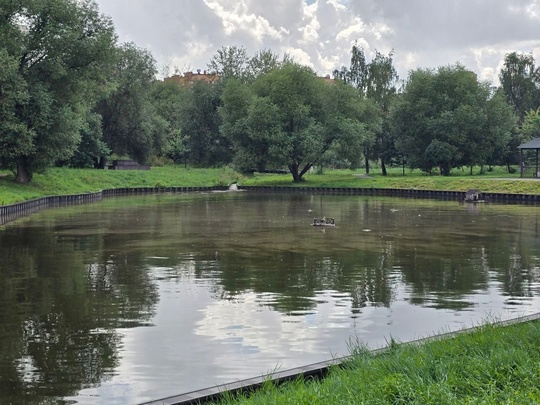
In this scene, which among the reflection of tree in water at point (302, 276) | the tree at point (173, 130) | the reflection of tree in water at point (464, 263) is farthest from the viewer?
the tree at point (173, 130)

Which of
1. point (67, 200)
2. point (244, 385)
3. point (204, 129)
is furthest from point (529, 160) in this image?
point (244, 385)

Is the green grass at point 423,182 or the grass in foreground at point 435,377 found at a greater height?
the green grass at point 423,182

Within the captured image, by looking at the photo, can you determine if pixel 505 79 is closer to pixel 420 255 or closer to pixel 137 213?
pixel 137 213

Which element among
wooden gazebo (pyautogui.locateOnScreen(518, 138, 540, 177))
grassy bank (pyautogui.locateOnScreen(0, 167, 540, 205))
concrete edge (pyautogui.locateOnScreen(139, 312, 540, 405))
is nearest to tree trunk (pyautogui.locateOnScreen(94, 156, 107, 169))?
grassy bank (pyautogui.locateOnScreen(0, 167, 540, 205))

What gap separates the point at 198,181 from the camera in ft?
266

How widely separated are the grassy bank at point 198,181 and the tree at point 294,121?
370 cm

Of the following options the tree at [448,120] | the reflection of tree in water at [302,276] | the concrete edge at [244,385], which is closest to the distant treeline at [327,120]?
the tree at [448,120]

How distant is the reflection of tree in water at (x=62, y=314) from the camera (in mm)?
Result: 9281

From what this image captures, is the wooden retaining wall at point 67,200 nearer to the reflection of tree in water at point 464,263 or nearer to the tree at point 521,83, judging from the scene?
the reflection of tree in water at point 464,263

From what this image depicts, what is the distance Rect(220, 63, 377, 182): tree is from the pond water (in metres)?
44.8

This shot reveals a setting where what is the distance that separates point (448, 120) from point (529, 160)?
50.3 ft

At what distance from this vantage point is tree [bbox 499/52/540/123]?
103m

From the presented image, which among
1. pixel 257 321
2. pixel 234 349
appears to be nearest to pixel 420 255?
pixel 257 321

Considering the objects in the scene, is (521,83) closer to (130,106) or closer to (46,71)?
(130,106)
